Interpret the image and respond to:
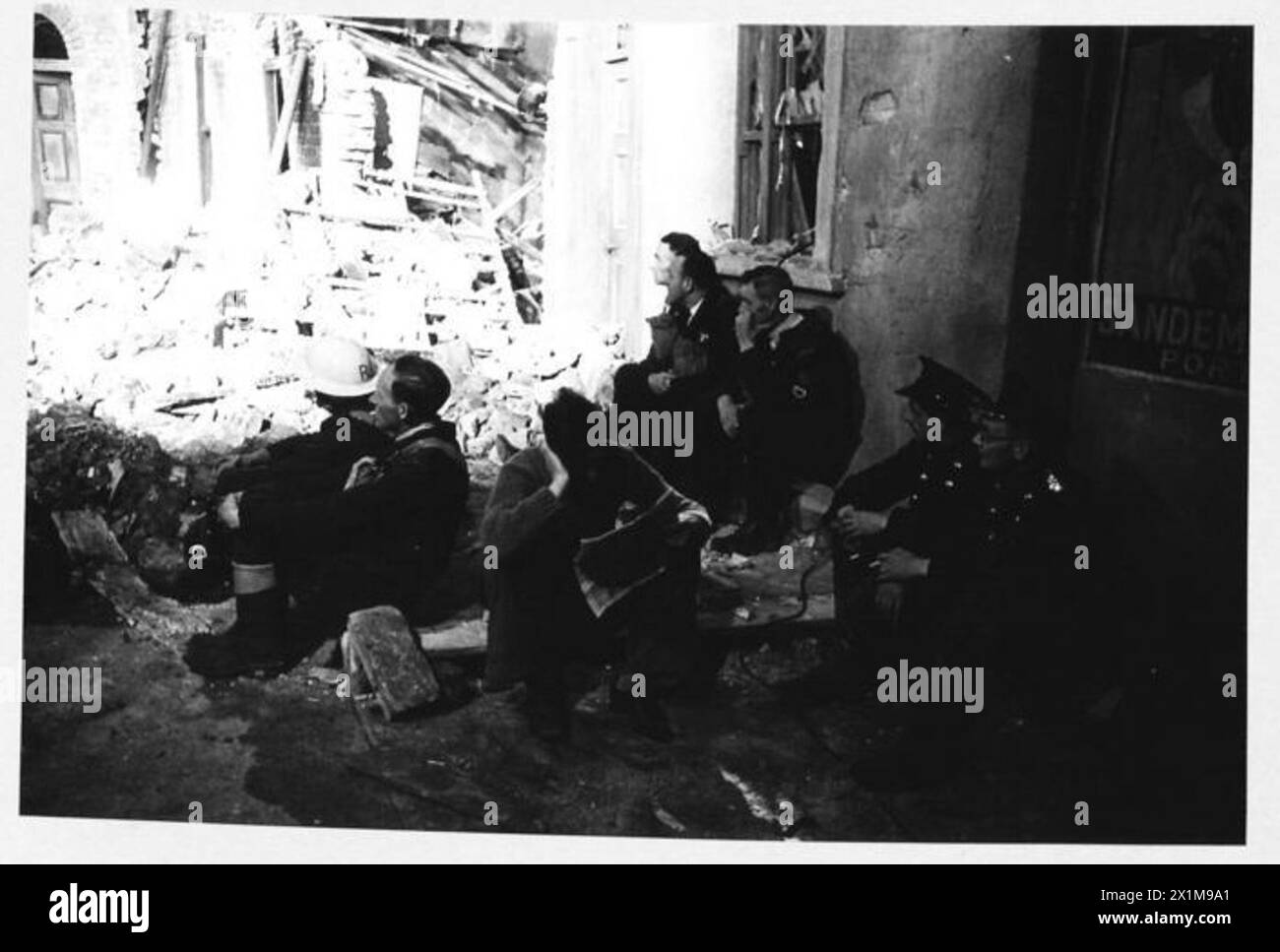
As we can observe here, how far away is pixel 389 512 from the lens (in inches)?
175

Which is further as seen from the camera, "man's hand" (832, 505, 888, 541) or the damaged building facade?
"man's hand" (832, 505, 888, 541)

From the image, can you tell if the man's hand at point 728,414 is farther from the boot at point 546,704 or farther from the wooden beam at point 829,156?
the boot at point 546,704

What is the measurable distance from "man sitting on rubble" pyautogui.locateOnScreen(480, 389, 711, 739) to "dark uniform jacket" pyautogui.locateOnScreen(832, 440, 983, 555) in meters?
0.59

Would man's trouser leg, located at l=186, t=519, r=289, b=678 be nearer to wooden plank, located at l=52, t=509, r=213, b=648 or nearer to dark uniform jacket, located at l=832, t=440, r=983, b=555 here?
wooden plank, located at l=52, t=509, r=213, b=648

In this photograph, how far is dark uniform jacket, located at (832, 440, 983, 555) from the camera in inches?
171

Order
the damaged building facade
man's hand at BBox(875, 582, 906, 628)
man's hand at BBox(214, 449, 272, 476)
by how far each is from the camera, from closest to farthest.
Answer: the damaged building facade
man's hand at BBox(875, 582, 906, 628)
man's hand at BBox(214, 449, 272, 476)

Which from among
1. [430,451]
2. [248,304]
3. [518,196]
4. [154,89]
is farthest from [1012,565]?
[154,89]

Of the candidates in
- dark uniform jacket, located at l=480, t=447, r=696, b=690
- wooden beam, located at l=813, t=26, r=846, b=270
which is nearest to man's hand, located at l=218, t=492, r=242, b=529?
dark uniform jacket, located at l=480, t=447, r=696, b=690

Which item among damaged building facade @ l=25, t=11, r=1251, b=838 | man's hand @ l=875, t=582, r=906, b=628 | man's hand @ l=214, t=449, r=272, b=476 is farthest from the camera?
man's hand @ l=214, t=449, r=272, b=476

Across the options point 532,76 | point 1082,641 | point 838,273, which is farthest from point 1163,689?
point 532,76

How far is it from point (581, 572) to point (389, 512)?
0.67 m

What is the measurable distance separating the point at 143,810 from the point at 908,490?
2771mm

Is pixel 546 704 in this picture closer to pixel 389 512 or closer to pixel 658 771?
pixel 658 771
